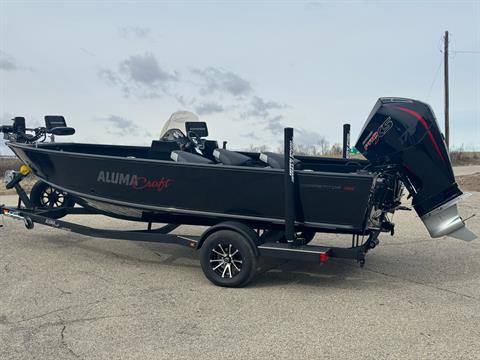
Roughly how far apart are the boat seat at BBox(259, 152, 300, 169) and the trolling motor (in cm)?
298

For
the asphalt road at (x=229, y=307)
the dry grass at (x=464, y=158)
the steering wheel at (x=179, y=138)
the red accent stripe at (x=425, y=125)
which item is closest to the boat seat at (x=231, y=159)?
the steering wheel at (x=179, y=138)

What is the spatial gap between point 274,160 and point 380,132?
1194mm

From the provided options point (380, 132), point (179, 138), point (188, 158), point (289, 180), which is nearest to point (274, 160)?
point (289, 180)

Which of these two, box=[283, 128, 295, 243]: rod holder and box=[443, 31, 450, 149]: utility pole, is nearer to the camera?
box=[283, 128, 295, 243]: rod holder

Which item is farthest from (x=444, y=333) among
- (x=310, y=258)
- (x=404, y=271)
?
(x=404, y=271)

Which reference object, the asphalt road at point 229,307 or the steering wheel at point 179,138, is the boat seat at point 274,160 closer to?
the steering wheel at point 179,138

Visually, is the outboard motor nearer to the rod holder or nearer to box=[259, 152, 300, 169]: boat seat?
box=[259, 152, 300, 169]: boat seat

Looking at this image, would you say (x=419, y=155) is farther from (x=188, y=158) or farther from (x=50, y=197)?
(x=50, y=197)

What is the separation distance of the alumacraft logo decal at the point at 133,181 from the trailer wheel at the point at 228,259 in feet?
2.67

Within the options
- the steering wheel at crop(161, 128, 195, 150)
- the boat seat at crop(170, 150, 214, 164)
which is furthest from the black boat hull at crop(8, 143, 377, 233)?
the steering wheel at crop(161, 128, 195, 150)

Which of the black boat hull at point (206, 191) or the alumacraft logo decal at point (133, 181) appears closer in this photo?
the black boat hull at point (206, 191)

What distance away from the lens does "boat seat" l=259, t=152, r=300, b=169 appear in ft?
17.6

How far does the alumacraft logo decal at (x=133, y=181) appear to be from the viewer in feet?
17.6

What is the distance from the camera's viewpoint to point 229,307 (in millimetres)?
4453
